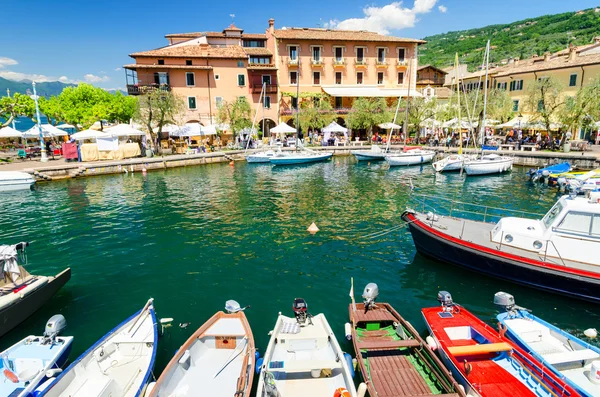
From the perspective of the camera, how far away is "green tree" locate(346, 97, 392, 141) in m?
53.8

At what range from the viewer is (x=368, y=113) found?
53781 millimetres

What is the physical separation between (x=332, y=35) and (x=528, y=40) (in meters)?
111

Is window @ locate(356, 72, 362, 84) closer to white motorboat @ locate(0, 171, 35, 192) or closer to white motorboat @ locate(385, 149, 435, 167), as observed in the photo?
white motorboat @ locate(385, 149, 435, 167)

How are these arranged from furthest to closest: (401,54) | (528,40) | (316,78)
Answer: (528,40) → (401,54) → (316,78)

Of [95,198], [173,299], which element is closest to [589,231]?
[173,299]

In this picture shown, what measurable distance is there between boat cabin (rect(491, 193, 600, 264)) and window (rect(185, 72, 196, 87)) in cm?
5093

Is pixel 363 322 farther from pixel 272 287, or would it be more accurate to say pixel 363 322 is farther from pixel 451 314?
pixel 272 287

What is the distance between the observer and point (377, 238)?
18.3 m

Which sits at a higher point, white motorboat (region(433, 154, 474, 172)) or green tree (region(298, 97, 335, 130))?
green tree (region(298, 97, 335, 130))

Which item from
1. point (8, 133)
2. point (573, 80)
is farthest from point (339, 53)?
point (8, 133)

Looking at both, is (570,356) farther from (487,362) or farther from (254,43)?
(254,43)

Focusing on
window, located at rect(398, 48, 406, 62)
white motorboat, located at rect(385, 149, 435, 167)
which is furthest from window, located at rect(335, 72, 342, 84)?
white motorboat, located at rect(385, 149, 435, 167)

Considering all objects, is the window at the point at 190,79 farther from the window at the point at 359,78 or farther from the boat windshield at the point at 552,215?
the boat windshield at the point at 552,215

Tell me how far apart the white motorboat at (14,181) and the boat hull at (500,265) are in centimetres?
3152
